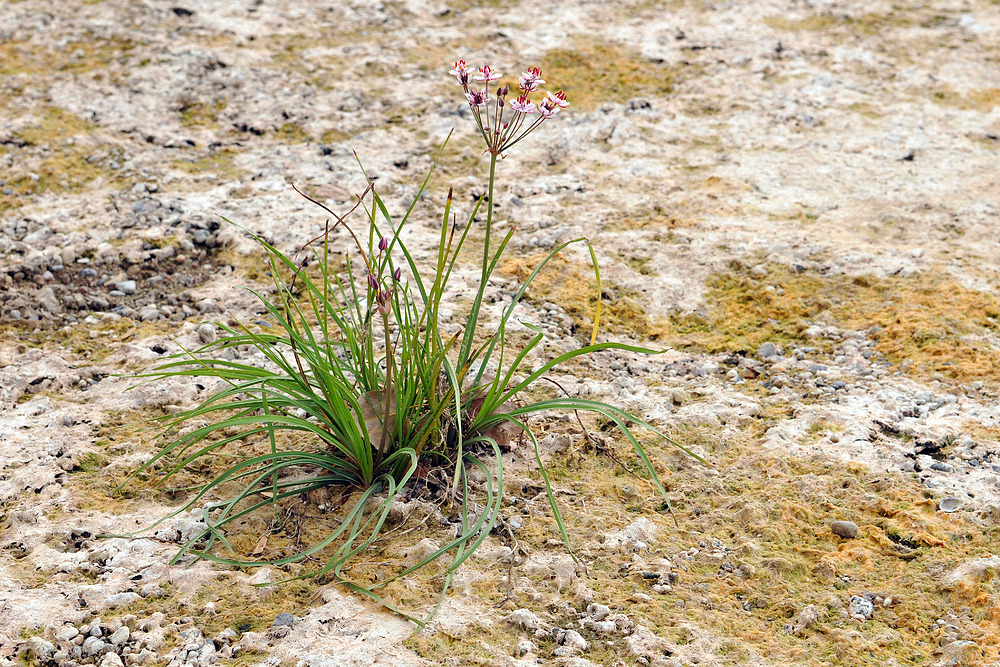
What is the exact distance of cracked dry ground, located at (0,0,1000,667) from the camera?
1987 millimetres

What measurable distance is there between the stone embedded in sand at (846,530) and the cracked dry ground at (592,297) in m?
0.03

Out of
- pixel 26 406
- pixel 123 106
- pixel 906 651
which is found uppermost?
pixel 123 106

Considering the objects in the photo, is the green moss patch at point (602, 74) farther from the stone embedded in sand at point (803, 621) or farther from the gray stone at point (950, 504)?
the stone embedded in sand at point (803, 621)

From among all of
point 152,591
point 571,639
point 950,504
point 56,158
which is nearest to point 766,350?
point 950,504

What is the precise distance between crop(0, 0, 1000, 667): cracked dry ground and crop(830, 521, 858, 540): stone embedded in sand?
0.08 ft

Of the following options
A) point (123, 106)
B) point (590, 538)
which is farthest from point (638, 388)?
point (123, 106)

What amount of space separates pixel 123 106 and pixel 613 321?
3.03 m

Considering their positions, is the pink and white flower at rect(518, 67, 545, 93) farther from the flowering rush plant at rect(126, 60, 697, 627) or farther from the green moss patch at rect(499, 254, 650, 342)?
the green moss patch at rect(499, 254, 650, 342)

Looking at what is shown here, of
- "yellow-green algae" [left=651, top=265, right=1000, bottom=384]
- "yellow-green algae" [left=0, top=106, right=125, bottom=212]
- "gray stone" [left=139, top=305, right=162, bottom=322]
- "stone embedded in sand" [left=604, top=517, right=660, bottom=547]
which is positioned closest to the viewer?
"stone embedded in sand" [left=604, top=517, right=660, bottom=547]

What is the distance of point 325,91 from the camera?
15.7ft

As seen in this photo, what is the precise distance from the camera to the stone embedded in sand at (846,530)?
2.24 meters

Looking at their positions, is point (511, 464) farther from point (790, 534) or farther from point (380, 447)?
point (790, 534)

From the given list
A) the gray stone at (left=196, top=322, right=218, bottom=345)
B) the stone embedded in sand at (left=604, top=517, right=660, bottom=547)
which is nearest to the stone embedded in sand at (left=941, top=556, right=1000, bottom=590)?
the stone embedded in sand at (left=604, top=517, right=660, bottom=547)

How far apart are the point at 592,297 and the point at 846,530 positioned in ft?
4.50
